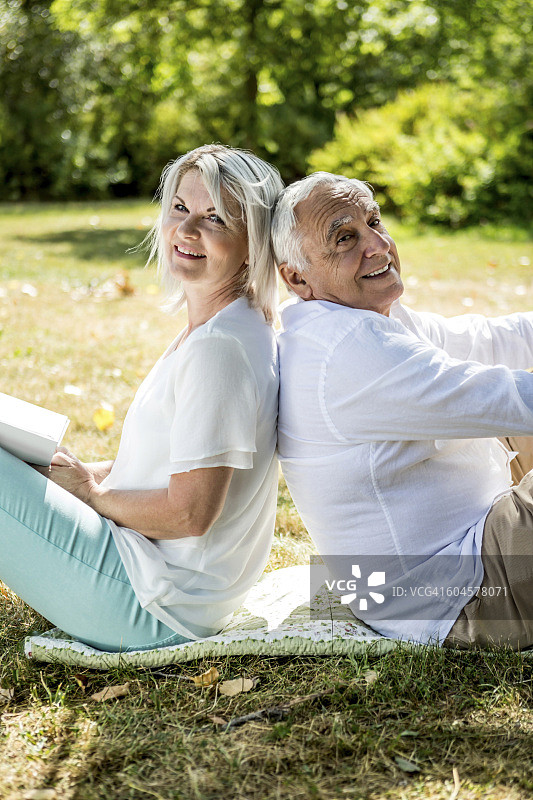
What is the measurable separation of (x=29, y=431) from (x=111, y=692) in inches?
30.8

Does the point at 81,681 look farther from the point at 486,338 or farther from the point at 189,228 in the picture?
the point at 486,338

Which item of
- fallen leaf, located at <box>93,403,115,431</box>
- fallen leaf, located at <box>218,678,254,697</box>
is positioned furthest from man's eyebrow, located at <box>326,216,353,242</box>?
fallen leaf, located at <box>93,403,115,431</box>

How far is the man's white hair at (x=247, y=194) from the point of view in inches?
90.4

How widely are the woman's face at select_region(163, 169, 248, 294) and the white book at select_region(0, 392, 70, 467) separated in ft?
1.92

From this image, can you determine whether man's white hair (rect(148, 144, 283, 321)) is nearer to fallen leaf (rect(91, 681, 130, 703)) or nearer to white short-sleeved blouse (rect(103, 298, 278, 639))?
white short-sleeved blouse (rect(103, 298, 278, 639))

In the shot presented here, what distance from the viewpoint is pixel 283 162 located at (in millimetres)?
19047

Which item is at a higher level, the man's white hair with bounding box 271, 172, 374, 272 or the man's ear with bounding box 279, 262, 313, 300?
the man's white hair with bounding box 271, 172, 374, 272

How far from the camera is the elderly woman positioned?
2.20 meters

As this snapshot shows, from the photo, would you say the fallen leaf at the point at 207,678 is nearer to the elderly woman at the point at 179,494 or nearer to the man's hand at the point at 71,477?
the elderly woman at the point at 179,494

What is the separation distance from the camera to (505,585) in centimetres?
221

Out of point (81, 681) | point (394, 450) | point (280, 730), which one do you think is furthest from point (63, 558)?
point (394, 450)

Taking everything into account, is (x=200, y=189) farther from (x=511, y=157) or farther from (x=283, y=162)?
(x=283, y=162)

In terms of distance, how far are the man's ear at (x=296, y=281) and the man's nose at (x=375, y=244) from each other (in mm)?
198

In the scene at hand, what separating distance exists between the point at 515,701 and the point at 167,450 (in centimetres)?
118
